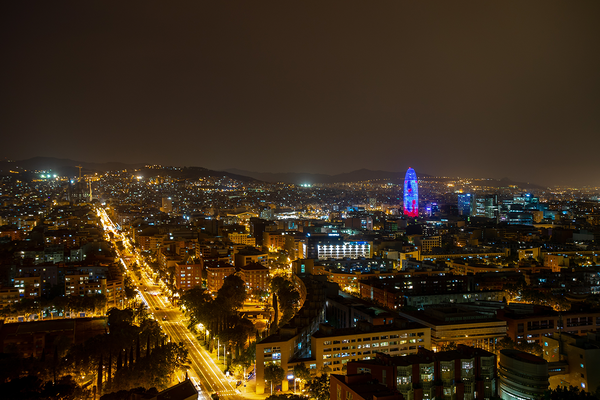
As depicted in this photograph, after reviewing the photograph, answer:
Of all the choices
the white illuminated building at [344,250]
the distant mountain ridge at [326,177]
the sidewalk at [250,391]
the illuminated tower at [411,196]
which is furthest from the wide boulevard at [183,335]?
the distant mountain ridge at [326,177]

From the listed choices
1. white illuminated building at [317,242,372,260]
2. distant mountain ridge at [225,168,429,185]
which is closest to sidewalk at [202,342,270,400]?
white illuminated building at [317,242,372,260]

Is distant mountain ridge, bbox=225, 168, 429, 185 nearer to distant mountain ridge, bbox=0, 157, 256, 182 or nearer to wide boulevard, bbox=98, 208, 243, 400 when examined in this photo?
distant mountain ridge, bbox=0, 157, 256, 182

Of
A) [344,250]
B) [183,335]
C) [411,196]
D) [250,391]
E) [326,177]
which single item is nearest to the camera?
[250,391]

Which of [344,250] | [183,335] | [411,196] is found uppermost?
[411,196]

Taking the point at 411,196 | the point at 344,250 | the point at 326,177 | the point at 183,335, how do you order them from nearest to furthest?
1. the point at 183,335
2. the point at 344,250
3. the point at 411,196
4. the point at 326,177

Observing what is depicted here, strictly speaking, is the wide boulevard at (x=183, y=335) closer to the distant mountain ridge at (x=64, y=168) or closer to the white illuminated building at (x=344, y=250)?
the white illuminated building at (x=344, y=250)

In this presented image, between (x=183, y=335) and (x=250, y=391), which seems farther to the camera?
(x=183, y=335)

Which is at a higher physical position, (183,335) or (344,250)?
(344,250)

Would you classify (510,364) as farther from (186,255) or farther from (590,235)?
(590,235)

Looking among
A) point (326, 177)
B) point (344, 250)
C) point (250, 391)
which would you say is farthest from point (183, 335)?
point (326, 177)

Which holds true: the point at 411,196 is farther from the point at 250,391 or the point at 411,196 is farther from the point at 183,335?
the point at 250,391

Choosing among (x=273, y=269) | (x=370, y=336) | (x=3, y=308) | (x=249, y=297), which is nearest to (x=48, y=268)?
(x=3, y=308)
